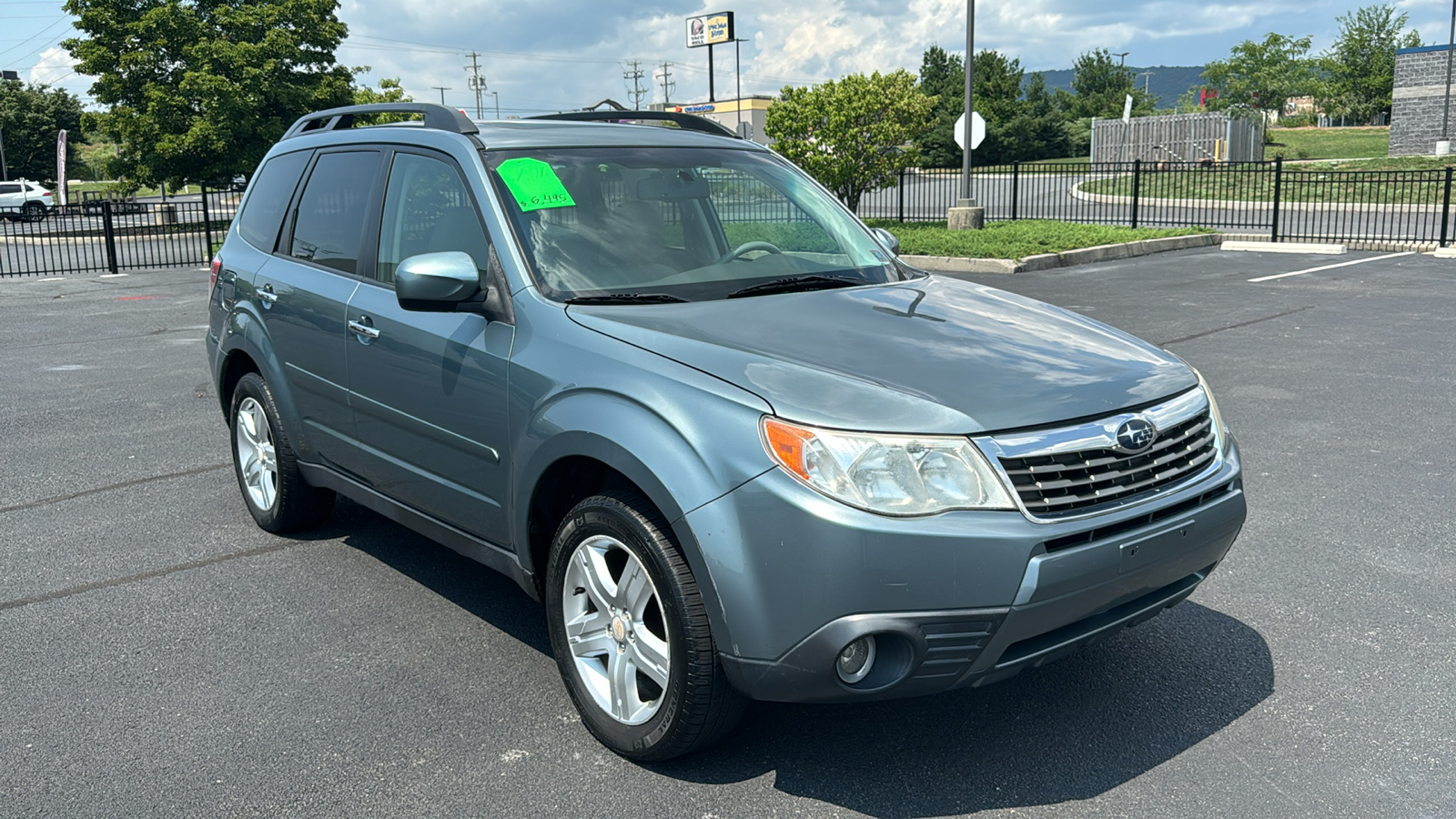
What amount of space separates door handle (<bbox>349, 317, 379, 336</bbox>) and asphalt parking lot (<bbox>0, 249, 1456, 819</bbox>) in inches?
43.1

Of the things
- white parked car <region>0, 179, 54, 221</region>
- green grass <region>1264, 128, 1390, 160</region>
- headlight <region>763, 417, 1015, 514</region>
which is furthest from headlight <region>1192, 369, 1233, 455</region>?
white parked car <region>0, 179, 54, 221</region>

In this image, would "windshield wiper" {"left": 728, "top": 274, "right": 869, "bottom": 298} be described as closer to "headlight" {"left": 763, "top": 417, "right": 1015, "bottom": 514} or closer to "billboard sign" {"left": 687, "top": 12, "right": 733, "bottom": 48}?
"headlight" {"left": 763, "top": 417, "right": 1015, "bottom": 514}

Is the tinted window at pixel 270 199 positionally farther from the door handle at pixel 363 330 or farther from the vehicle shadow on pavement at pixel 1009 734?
the vehicle shadow on pavement at pixel 1009 734

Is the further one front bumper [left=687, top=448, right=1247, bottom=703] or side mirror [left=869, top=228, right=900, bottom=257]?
side mirror [left=869, top=228, right=900, bottom=257]

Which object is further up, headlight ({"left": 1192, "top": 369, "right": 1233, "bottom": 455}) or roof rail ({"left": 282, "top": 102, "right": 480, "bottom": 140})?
roof rail ({"left": 282, "top": 102, "right": 480, "bottom": 140})

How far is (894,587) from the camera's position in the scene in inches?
109

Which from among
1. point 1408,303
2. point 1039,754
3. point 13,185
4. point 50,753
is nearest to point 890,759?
point 1039,754

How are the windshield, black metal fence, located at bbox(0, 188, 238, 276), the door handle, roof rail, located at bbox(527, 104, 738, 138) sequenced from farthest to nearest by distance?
1. black metal fence, located at bbox(0, 188, 238, 276)
2. roof rail, located at bbox(527, 104, 738, 138)
3. the door handle
4. the windshield

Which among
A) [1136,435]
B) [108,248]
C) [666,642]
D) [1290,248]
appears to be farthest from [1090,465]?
[108,248]

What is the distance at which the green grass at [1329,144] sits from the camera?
53.0m

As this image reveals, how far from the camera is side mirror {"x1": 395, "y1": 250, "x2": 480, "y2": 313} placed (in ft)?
11.7

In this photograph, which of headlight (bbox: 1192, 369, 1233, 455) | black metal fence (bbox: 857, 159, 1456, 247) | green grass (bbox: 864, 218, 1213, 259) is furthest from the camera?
black metal fence (bbox: 857, 159, 1456, 247)

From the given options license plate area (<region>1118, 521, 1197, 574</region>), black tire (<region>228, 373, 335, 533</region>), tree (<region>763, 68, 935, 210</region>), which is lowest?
black tire (<region>228, 373, 335, 533</region>)

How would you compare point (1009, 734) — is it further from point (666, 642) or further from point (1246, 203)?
point (1246, 203)
